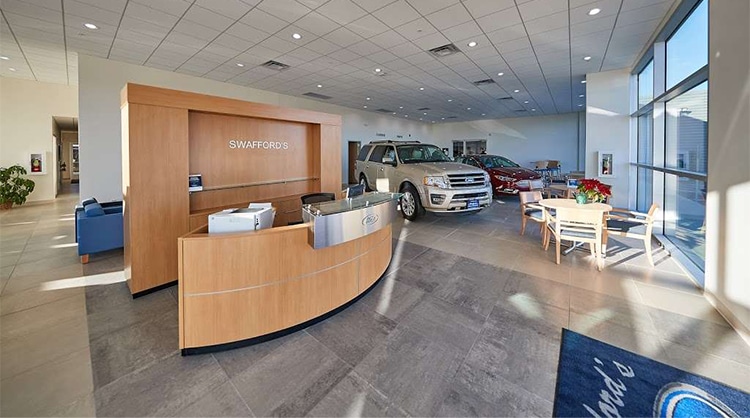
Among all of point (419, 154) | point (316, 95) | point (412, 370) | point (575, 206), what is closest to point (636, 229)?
point (575, 206)

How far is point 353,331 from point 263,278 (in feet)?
3.06

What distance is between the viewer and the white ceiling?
15.7ft

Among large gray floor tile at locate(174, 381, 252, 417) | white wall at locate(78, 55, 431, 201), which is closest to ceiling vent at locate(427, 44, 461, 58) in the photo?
large gray floor tile at locate(174, 381, 252, 417)

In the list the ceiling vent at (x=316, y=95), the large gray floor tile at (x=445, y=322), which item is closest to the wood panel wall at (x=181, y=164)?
the large gray floor tile at (x=445, y=322)

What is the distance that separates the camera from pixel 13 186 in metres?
8.64

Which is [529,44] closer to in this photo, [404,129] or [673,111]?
[673,111]

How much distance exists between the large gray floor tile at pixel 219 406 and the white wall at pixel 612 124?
953 cm

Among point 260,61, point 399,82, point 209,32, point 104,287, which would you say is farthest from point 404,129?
point 104,287

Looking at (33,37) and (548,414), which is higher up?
(33,37)

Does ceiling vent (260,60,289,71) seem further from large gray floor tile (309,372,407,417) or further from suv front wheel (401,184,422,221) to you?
large gray floor tile (309,372,407,417)

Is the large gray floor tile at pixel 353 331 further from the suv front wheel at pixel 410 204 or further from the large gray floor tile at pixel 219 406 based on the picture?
the suv front wheel at pixel 410 204

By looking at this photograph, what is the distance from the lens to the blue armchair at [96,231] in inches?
Answer: 171

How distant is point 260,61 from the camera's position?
7516 mm

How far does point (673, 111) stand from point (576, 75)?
13.0 ft
